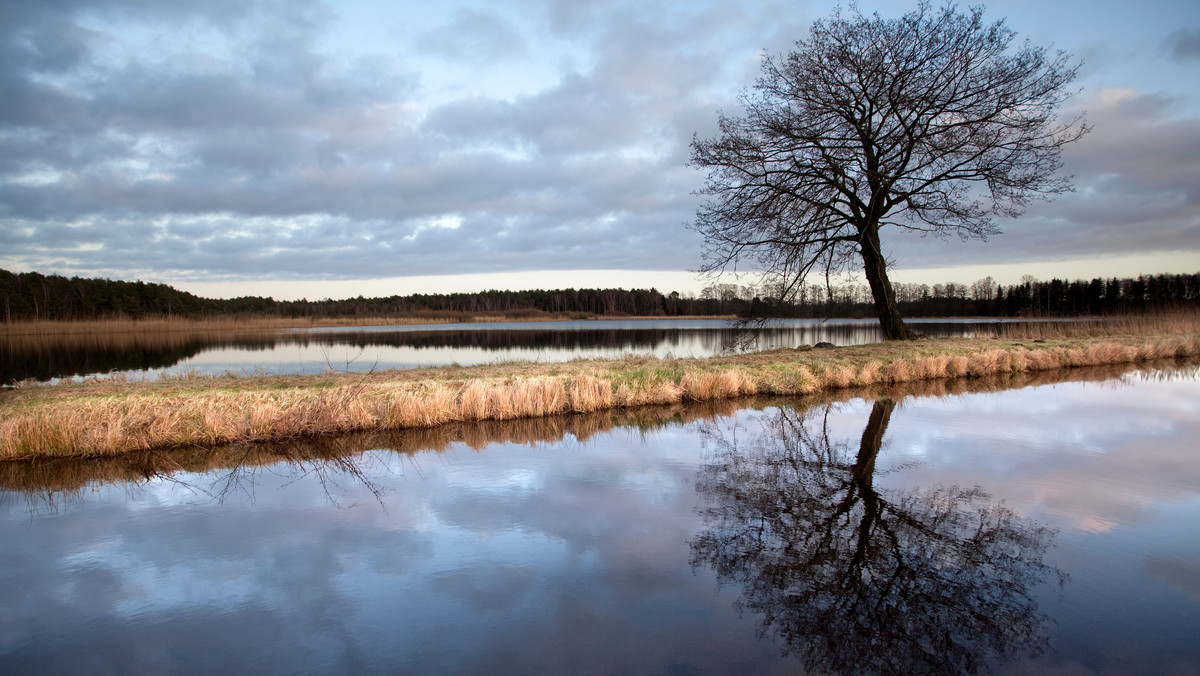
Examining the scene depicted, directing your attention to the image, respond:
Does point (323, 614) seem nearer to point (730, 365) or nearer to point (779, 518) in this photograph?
point (779, 518)

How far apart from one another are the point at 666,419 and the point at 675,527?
5110 mm

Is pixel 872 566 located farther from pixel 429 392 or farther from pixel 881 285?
pixel 881 285

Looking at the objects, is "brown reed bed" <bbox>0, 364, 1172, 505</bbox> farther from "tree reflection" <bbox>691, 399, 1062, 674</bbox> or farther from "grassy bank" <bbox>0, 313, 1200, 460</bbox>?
"tree reflection" <bbox>691, 399, 1062, 674</bbox>

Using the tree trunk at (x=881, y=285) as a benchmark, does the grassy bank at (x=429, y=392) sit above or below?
below

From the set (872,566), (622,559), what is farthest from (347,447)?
(872,566)

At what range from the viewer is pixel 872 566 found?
4.25m

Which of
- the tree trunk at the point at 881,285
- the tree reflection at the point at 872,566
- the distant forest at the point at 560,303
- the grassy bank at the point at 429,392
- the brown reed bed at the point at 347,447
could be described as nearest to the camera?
A: the tree reflection at the point at 872,566

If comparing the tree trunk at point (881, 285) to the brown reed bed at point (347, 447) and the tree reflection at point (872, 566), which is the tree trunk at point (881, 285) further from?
the tree reflection at point (872, 566)

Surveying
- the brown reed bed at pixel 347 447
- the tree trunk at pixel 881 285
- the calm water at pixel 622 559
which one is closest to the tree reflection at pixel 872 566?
the calm water at pixel 622 559

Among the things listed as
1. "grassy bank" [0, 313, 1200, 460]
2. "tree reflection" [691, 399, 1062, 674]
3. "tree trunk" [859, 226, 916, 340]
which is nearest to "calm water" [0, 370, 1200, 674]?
"tree reflection" [691, 399, 1062, 674]

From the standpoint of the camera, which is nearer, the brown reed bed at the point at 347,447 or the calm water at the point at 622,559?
the calm water at the point at 622,559

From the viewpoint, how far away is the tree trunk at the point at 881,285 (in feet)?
53.3

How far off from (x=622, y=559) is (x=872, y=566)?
1.77 metres

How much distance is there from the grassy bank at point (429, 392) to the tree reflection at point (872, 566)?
16.1 ft
